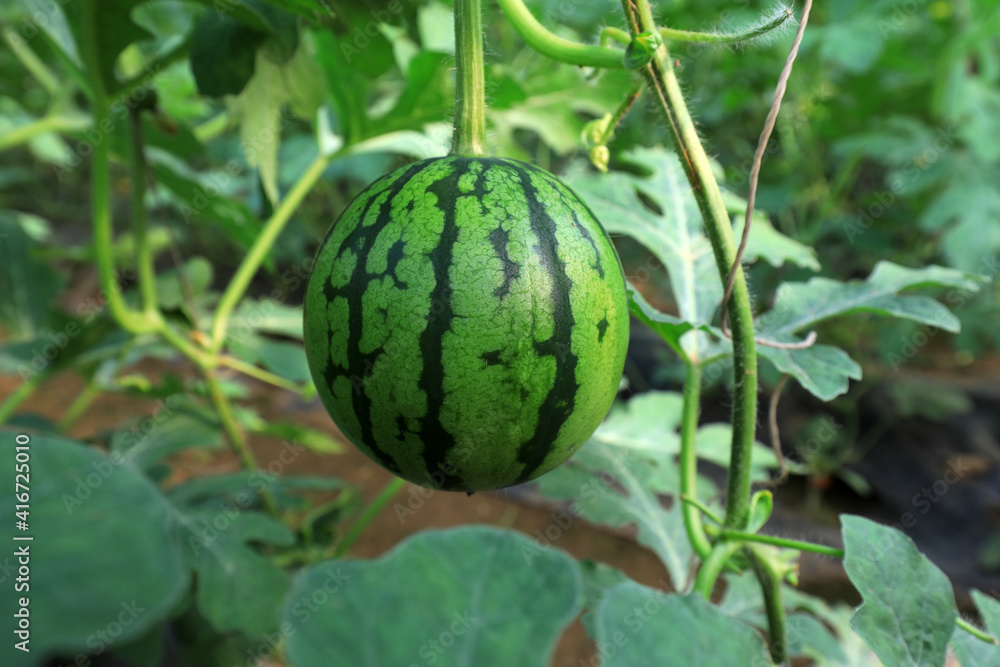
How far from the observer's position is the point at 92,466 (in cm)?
49

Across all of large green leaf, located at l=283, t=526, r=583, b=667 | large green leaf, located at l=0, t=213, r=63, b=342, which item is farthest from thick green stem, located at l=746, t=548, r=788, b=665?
large green leaf, located at l=0, t=213, r=63, b=342

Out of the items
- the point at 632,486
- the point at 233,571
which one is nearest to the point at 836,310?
the point at 632,486

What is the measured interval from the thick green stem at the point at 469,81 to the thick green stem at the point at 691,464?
0.53 meters

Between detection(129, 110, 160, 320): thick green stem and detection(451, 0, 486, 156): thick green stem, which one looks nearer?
detection(451, 0, 486, 156): thick green stem

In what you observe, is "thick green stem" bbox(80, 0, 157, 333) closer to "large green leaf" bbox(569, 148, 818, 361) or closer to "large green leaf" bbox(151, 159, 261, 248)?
"large green leaf" bbox(151, 159, 261, 248)

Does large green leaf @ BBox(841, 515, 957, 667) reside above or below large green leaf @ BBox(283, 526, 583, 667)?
below

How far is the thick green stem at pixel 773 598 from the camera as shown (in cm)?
91

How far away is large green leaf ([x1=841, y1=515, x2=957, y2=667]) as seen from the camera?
0.77 meters

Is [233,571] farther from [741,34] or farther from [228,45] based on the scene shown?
[741,34]

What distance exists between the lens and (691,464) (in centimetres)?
107

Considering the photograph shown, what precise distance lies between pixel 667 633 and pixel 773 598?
431 mm

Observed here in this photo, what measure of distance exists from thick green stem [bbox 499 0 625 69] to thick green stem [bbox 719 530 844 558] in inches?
24.2

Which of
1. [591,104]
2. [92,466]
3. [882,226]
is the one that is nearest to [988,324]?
[882,226]

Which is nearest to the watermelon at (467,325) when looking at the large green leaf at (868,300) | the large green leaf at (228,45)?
the large green leaf at (868,300)
